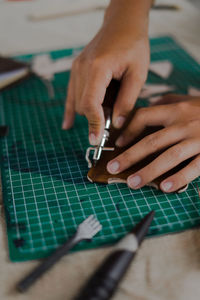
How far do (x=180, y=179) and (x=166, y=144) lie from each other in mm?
100

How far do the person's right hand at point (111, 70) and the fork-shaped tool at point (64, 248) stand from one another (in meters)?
0.23

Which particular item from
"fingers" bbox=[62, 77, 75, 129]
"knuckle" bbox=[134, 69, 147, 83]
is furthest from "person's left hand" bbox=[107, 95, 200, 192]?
"fingers" bbox=[62, 77, 75, 129]

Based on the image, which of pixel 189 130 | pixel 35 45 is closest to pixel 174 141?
pixel 189 130

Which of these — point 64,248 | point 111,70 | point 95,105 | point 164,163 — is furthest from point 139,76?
point 64,248

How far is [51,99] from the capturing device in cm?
111

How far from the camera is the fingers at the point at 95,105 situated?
2.48 ft

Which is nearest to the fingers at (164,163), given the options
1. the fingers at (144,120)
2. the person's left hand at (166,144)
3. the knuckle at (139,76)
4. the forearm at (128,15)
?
the person's left hand at (166,144)

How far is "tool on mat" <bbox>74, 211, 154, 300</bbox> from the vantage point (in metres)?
0.47

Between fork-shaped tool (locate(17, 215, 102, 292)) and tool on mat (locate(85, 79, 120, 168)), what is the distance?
19cm

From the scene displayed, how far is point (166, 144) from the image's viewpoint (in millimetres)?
741

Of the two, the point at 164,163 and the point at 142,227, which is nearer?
the point at 142,227

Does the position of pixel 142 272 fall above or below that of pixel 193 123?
below

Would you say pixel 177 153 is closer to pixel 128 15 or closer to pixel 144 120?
pixel 144 120

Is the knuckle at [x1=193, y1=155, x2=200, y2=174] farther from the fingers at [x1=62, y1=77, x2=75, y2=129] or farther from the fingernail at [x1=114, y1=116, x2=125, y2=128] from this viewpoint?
the fingers at [x1=62, y1=77, x2=75, y2=129]
